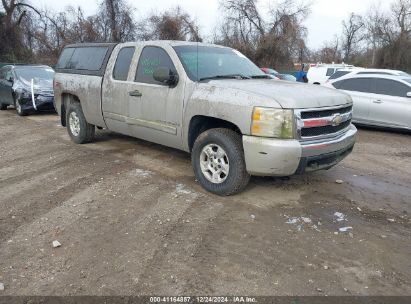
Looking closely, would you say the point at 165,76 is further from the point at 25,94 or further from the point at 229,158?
the point at 25,94

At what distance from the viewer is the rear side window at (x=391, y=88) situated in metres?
9.97

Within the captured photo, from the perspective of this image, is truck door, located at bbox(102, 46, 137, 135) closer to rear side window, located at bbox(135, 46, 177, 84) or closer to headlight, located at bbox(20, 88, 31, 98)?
rear side window, located at bbox(135, 46, 177, 84)

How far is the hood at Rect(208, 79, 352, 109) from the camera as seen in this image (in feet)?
15.0

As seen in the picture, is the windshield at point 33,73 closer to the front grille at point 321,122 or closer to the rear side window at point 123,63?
the rear side window at point 123,63

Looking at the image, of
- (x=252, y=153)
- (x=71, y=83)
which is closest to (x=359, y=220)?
(x=252, y=153)

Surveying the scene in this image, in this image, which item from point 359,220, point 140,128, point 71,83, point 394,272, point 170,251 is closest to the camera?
point 394,272

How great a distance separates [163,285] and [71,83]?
18.1 ft

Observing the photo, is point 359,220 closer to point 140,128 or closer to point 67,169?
point 140,128

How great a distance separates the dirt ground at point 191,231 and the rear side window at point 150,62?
1.37 metres

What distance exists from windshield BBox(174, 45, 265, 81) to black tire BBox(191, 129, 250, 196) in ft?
2.85

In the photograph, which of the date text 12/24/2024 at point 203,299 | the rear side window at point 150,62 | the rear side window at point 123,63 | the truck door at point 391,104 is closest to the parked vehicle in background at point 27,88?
the rear side window at point 123,63

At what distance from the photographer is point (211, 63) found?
5859 millimetres

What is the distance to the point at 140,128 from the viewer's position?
6.27 meters

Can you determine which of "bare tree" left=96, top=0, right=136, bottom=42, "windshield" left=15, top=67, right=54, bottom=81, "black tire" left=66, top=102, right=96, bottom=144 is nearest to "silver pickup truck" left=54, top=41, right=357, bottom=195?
"black tire" left=66, top=102, right=96, bottom=144
